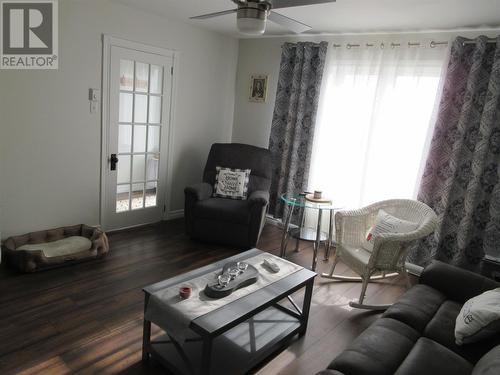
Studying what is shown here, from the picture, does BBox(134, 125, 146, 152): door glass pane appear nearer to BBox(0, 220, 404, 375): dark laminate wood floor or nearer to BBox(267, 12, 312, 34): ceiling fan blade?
BBox(0, 220, 404, 375): dark laminate wood floor

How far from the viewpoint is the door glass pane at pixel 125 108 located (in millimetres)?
3783

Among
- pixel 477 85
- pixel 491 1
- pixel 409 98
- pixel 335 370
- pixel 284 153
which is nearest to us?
pixel 335 370

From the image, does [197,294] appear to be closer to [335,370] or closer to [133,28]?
[335,370]

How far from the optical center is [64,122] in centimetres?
342

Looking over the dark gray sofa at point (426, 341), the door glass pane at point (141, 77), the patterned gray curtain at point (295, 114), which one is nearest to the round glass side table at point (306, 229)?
the patterned gray curtain at point (295, 114)

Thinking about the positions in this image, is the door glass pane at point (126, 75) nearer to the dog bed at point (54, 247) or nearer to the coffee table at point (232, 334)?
the dog bed at point (54, 247)

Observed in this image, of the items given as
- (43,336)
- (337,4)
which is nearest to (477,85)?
(337,4)

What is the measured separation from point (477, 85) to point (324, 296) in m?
2.23

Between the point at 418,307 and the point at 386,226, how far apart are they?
1017 millimetres

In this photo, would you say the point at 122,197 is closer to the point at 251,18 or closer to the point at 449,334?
the point at 251,18

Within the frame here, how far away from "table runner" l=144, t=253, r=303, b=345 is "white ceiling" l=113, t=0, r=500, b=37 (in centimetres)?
227

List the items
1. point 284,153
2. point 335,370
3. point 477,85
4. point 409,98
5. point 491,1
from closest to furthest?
1. point 335,370
2. point 491,1
3. point 477,85
4. point 409,98
5. point 284,153

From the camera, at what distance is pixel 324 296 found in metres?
3.08

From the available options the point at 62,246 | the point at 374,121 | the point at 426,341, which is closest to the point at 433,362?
the point at 426,341
